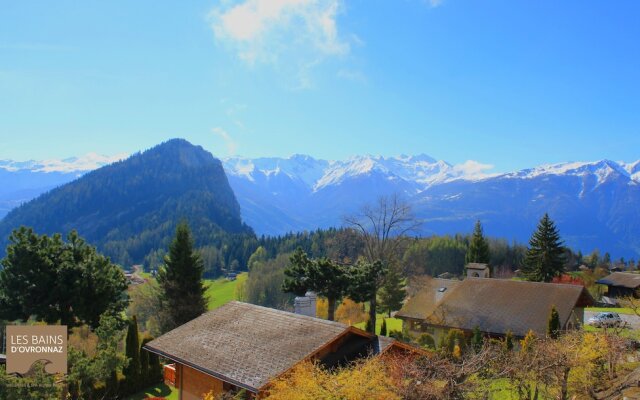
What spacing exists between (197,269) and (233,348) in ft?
67.7

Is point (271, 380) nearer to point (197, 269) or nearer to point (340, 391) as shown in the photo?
point (340, 391)

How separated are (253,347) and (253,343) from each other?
1.05 ft

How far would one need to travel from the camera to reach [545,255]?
60.6 metres

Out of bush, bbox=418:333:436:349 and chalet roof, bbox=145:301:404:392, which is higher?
chalet roof, bbox=145:301:404:392

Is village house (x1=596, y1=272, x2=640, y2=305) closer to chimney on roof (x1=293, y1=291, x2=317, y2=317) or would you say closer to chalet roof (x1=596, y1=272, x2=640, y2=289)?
chalet roof (x1=596, y1=272, x2=640, y2=289)

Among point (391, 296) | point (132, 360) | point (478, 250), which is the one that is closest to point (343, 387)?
point (132, 360)

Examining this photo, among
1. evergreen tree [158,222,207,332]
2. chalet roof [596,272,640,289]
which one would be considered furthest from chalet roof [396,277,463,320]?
chalet roof [596,272,640,289]

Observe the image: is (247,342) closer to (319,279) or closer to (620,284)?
(319,279)

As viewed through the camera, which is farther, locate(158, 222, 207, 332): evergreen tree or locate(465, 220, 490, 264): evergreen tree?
locate(465, 220, 490, 264): evergreen tree

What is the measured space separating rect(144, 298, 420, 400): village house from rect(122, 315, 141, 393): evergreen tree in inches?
257

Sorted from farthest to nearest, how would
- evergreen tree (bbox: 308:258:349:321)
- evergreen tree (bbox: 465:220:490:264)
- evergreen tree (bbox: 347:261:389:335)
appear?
evergreen tree (bbox: 465:220:490:264)
evergreen tree (bbox: 347:261:389:335)
evergreen tree (bbox: 308:258:349:321)

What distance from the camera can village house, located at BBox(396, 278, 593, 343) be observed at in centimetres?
3262

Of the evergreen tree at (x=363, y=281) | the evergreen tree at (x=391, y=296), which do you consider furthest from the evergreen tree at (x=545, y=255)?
the evergreen tree at (x=363, y=281)

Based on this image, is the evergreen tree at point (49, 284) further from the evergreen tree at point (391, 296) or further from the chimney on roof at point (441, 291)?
the evergreen tree at point (391, 296)
